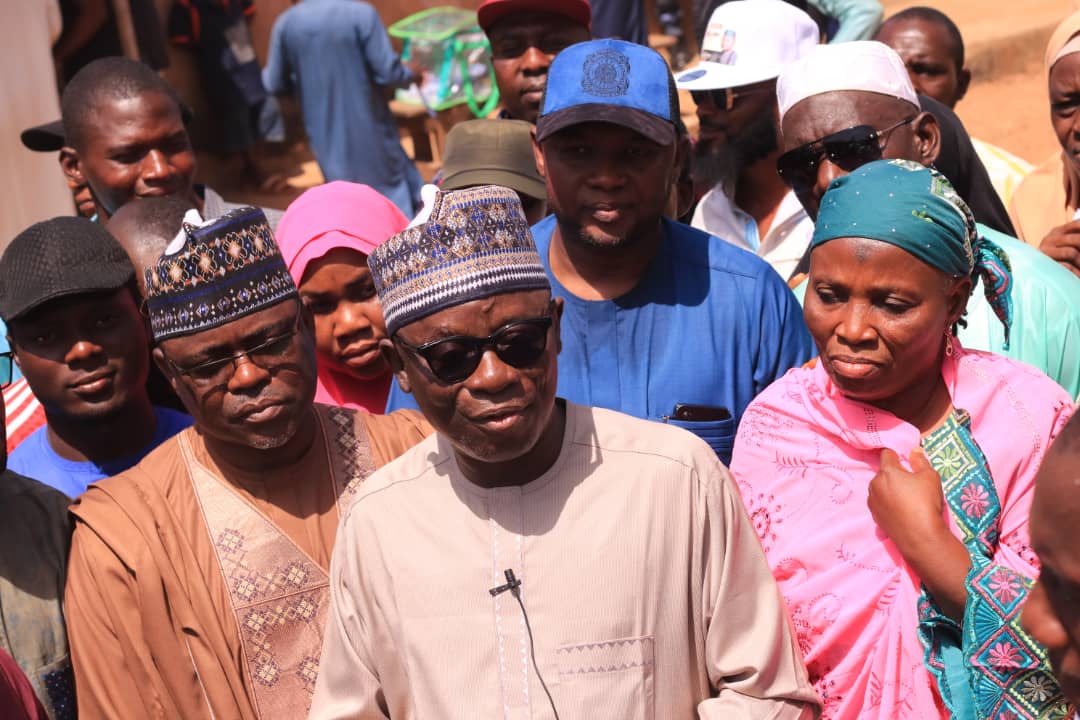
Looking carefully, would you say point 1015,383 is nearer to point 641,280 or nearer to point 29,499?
point 641,280

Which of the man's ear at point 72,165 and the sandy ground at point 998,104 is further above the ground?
the man's ear at point 72,165

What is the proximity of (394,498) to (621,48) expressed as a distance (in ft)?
4.96

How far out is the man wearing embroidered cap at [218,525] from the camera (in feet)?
9.00

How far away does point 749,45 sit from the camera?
4.91 meters

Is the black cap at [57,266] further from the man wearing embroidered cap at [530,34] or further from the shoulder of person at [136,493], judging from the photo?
the man wearing embroidered cap at [530,34]

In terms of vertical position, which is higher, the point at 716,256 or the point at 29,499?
the point at 716,256

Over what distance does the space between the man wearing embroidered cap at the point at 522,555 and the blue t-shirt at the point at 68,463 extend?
131cm

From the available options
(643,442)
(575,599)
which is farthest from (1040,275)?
(575,599)

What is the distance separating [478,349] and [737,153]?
9.03ft

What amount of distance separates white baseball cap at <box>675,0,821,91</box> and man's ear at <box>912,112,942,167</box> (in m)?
1.24

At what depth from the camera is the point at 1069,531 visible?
1622 millimetres

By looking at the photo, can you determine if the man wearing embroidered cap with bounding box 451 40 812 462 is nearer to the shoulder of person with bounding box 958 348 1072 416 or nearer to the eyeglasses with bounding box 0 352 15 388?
the shoulder of person with bounding box 958 348 1072 416

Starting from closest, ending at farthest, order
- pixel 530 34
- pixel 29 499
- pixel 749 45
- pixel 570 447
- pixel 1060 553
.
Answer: pixel 1060 553
pixel 570 447
pixel 29 499
pixel 749 45
pixel 530 34

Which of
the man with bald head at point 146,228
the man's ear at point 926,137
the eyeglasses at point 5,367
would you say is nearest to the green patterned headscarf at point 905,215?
the man's ear at point 926,137
